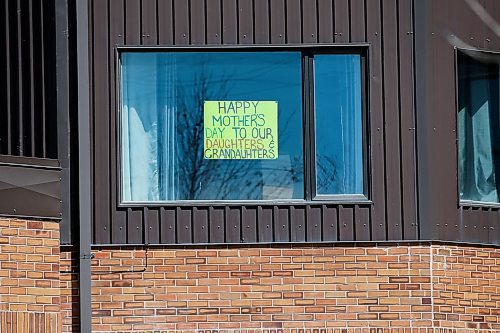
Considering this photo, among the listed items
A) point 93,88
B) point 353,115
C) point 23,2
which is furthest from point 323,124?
point 23,2

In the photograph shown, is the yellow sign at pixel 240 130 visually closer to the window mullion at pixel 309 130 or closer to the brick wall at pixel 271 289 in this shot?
the window mullion at pixel 309 130

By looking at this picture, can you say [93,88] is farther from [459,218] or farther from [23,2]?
[459,218]

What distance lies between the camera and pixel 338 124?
15.2 m

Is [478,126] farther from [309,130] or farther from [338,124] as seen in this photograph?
[309,130]

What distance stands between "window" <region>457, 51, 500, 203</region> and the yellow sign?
2.03 m

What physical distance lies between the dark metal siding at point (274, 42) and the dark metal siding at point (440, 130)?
0.42 feet

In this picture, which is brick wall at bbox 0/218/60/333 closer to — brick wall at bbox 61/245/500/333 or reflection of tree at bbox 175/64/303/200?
brick wall at bbox 61/245/500/333

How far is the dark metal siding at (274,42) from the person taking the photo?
48.8ft

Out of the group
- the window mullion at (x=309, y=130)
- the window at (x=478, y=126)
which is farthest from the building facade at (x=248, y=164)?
the window at (x=478, y=126)

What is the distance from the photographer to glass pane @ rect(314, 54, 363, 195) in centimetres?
1516

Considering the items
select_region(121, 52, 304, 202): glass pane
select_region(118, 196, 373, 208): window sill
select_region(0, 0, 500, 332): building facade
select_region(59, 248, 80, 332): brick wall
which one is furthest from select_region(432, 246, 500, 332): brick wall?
select_region(59, 248, 80, 332): brick wall

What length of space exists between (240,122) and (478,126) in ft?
8.75

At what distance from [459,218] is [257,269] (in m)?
2.20

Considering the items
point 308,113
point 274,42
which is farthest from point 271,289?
point 274,42
